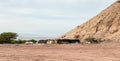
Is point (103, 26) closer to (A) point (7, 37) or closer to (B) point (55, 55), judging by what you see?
(A) point (7, 37)

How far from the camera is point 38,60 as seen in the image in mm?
23047

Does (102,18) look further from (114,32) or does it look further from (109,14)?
(114,32)

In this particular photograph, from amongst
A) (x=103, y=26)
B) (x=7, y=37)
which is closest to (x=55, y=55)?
(x=7, y=37)

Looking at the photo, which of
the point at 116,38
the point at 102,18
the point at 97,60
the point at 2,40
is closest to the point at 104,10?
the point at 102,18

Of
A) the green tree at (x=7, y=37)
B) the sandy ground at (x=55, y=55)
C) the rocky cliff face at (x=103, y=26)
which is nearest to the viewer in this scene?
the sandy ground at (x=55, y=55)

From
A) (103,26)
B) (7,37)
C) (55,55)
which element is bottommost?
(55,55)

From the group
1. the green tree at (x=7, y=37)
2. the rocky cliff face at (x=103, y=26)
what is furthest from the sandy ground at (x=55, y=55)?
the green tree at (x=7, y=37)

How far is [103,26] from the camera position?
76062 millimetres

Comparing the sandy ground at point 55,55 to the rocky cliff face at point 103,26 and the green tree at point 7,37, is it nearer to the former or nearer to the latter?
the rocky cliff face at point 103,26

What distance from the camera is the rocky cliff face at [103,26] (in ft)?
236

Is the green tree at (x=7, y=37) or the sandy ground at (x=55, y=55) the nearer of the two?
the sandy ground at (x=55, y=55)

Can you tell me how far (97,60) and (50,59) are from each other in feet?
11.1

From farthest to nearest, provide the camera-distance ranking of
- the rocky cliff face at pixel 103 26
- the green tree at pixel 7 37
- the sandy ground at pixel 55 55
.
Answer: the rocky cliff face at pixel 103 26
the green tree at pixel 7 37
the sandy ground at pixel 55 55

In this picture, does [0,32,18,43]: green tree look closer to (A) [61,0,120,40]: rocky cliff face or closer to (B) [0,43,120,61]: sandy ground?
(A) [61,0,120,40]: rocky cliff face
